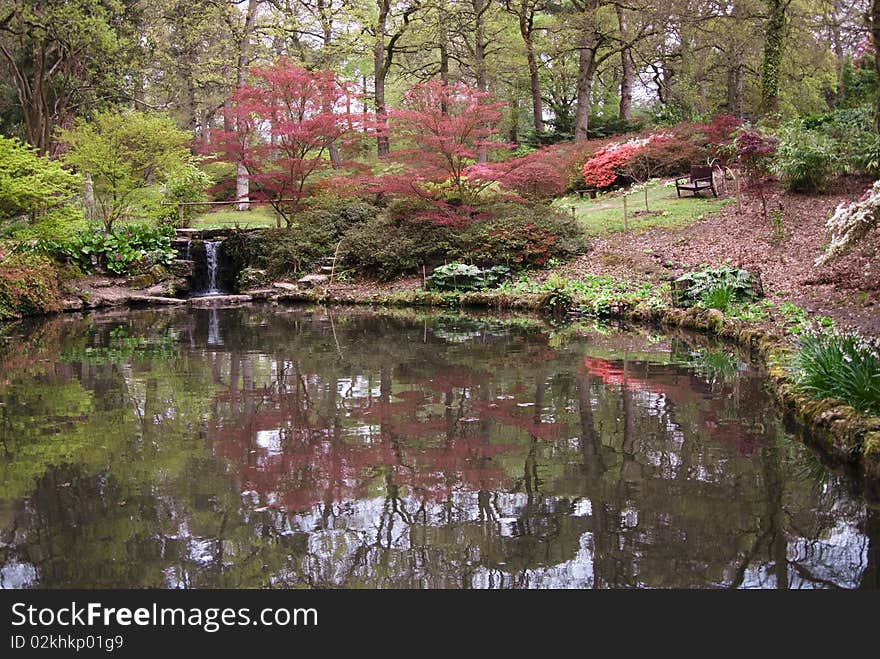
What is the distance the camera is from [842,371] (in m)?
5.99

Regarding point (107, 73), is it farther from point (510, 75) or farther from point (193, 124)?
point (510, 75)

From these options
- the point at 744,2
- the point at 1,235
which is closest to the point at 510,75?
the point at 744,2

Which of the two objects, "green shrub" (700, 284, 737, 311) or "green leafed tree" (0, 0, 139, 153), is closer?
"green shrub" (700, 284, 737, 311)

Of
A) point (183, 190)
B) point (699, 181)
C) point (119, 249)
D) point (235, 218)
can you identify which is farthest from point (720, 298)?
point (235, 218)

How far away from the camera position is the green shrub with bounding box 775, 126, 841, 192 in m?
15.8

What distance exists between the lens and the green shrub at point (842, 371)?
5.60m

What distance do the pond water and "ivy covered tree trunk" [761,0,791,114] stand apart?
12418mm

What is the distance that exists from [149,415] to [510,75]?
27.4 meters

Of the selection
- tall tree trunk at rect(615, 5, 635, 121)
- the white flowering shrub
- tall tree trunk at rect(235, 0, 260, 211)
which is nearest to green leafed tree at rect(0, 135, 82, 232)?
tall tree trunk at rect(235, 0, 260, 211)

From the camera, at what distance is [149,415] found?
23.4 ft

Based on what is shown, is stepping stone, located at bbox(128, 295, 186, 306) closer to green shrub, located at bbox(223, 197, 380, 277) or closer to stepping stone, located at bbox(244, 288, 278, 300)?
stepping stone, located at bbox(244, 288, 278, 300)

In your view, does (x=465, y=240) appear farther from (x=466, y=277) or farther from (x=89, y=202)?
(x=89, y=202)

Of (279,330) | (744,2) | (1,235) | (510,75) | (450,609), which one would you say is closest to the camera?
(450,609)

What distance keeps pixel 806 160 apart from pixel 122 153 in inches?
608
